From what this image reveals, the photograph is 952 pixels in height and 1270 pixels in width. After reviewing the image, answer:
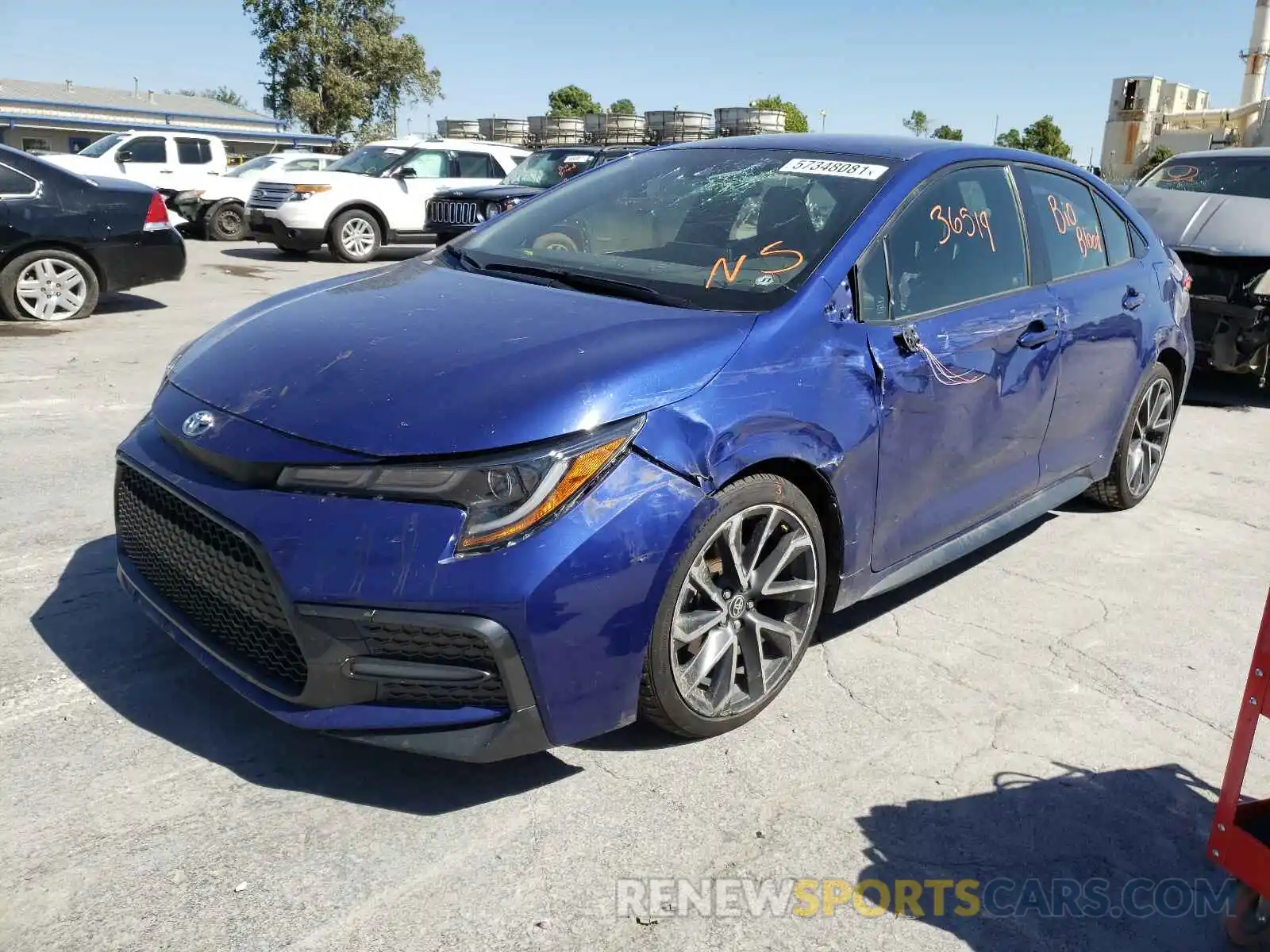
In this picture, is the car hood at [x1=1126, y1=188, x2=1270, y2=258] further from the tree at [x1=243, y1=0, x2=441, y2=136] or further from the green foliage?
the green foliage

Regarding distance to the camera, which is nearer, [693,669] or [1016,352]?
[693,669]

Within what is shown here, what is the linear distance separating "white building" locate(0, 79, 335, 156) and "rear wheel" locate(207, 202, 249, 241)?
2184cm

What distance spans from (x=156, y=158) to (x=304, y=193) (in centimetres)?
507

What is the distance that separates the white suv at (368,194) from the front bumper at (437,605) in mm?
12898

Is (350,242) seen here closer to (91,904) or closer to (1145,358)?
(1145,358)

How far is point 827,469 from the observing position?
121 inches

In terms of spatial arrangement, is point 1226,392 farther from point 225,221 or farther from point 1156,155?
point 1156,155

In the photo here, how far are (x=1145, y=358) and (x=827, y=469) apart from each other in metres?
2.58

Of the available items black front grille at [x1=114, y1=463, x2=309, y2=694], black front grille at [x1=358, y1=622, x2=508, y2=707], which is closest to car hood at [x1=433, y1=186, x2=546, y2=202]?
black front grille at [x1=114, y1=463, x2=309, y2=694]

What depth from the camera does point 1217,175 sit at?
888cm

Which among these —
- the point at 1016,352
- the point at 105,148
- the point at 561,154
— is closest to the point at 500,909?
the point at 1016,352

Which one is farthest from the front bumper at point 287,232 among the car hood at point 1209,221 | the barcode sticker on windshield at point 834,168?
the barcode sticker on windshield at point 834,168

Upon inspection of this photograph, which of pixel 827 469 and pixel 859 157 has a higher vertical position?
pixel 859 157

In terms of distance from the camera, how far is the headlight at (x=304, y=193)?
47.9 feet
